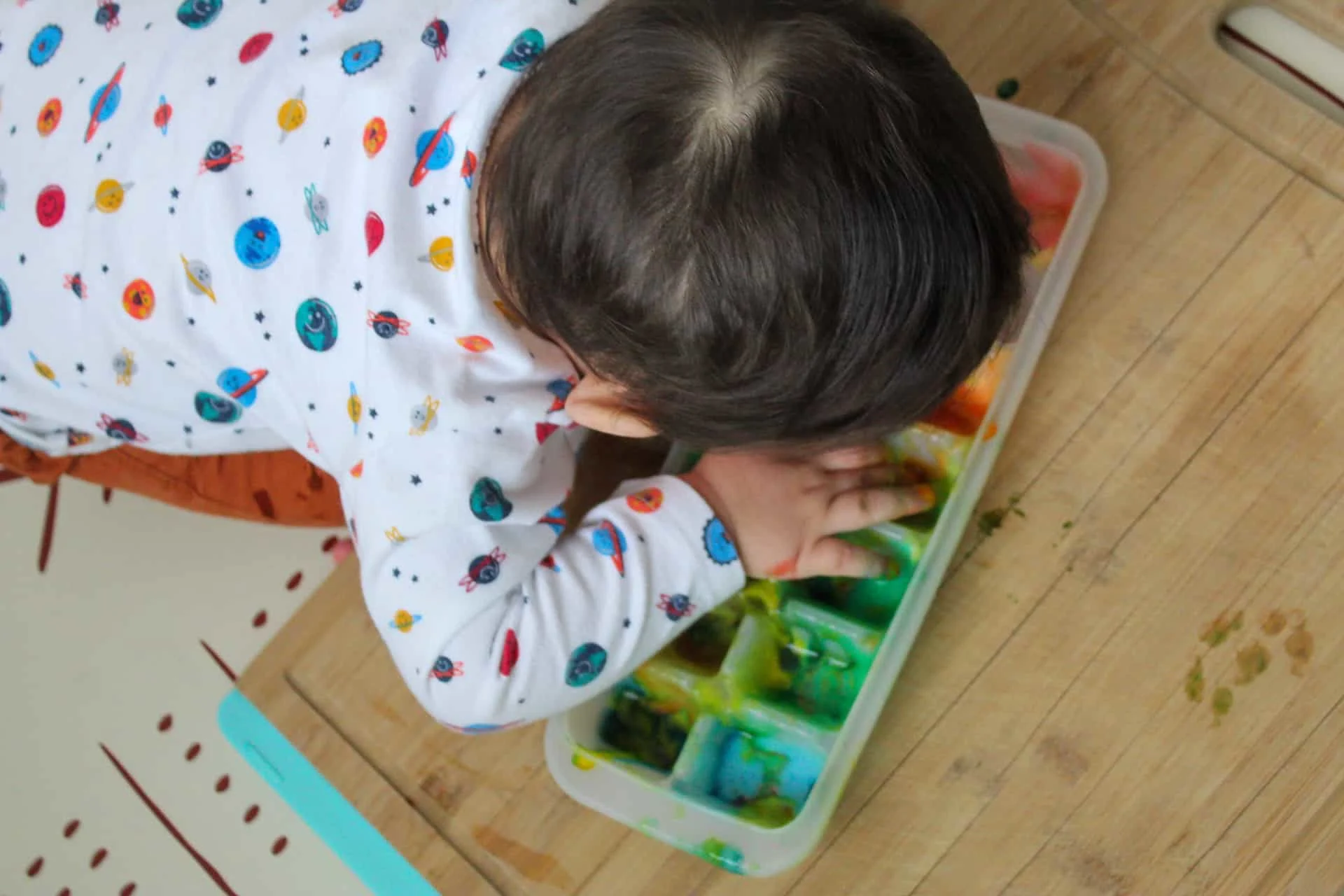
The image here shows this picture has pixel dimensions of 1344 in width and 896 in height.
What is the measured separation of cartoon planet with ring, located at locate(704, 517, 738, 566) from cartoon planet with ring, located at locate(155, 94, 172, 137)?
355 millimetres

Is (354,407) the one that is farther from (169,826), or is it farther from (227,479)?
(169,826)

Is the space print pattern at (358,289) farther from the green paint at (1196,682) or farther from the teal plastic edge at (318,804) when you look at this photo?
the green paint at (1196,682)

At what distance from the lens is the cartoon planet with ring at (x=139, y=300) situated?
60cm

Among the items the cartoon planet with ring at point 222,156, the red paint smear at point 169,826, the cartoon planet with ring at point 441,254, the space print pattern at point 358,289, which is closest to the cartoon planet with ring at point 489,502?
the space print pattern at point 358,289

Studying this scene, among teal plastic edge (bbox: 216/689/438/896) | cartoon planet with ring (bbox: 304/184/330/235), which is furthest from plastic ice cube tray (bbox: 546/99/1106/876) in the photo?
cartoon planet with ring (bbox: 304/184/330/235)

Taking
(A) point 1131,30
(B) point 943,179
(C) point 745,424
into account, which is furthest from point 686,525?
(A) point 1131,30

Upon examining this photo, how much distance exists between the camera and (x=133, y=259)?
60cm

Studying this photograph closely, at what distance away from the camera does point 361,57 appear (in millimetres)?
554

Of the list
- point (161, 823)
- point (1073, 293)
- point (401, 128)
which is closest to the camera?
point (401, 128)

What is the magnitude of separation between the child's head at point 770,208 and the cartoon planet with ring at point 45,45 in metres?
0.38

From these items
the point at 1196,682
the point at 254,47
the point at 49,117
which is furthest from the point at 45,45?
the point at 1196,682

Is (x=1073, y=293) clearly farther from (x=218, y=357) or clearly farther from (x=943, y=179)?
(x=218, y=357)

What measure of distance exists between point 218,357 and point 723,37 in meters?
0.36

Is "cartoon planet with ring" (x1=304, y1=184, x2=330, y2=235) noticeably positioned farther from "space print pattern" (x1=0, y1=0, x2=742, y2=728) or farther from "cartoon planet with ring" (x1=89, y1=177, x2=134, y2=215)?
"cartoon planet with ring" (x1=89, y1=177, x2=134, y2=215)
